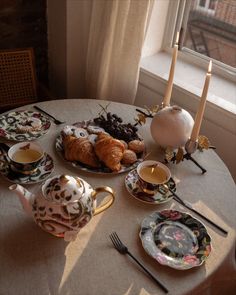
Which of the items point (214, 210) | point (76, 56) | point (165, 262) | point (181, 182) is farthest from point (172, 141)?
point (76, 56)

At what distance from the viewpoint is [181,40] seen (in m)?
1.83

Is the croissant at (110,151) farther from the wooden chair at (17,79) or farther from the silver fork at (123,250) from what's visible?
the wooden chair at (17,79)

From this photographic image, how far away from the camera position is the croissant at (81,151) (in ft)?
3.45

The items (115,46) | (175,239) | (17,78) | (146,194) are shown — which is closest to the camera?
(175,239)

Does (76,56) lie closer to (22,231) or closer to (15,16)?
(15,16)

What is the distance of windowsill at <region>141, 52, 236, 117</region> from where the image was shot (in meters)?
1.49

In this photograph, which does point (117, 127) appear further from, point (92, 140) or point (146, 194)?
point (146, 194)

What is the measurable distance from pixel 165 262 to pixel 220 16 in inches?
51.7

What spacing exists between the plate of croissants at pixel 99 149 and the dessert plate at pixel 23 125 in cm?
8

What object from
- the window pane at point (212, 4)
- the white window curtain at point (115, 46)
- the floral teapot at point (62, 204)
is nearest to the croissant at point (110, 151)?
the floral teapot at point (62, 204)

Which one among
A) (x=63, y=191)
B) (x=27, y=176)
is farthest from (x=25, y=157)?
(x=63, y=191)

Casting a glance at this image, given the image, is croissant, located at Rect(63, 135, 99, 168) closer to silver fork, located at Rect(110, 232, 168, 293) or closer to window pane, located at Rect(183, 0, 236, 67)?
silver fork, located at Rect(110, 232, 168, 293)

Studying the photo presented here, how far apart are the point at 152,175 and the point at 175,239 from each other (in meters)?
0.21

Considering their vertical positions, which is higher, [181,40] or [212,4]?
[212,4]
